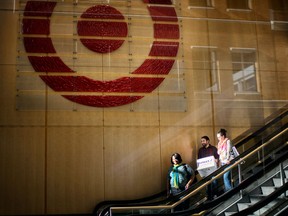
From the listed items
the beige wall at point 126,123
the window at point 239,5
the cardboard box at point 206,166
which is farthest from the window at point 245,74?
the cardboard box at point 206,166

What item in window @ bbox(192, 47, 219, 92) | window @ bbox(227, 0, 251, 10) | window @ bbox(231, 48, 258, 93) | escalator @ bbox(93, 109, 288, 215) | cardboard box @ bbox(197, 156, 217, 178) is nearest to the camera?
escalator @ bbox(93, 109, 288, 215)

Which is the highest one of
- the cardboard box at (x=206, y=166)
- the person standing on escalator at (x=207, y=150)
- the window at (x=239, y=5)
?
the window at (x=239, y=5)

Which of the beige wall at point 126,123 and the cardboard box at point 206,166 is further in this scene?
the beige wall at point 126,123

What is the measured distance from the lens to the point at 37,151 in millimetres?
7875

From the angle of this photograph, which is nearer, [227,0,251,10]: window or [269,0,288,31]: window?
[269,0,288,31]: window

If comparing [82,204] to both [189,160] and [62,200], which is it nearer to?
[62,200]

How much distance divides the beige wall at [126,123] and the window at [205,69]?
84 millimetres

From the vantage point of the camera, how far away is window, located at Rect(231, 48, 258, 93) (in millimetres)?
8008

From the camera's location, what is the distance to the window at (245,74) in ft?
26.3

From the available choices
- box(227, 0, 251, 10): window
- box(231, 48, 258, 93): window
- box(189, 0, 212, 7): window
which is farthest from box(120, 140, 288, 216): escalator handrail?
box(189, 0, 212, 7): window

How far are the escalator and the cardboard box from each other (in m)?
0.38

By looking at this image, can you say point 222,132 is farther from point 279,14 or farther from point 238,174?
point 279,14

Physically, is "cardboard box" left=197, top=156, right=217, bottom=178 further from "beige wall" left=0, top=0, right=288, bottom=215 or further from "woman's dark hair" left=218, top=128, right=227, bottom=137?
"beige wall" left=0, top=0, right=288, bottom=215

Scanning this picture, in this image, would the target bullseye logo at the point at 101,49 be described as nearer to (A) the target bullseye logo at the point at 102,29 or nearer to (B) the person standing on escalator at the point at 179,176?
(A) the target bullseye logo at the point at 102,29
